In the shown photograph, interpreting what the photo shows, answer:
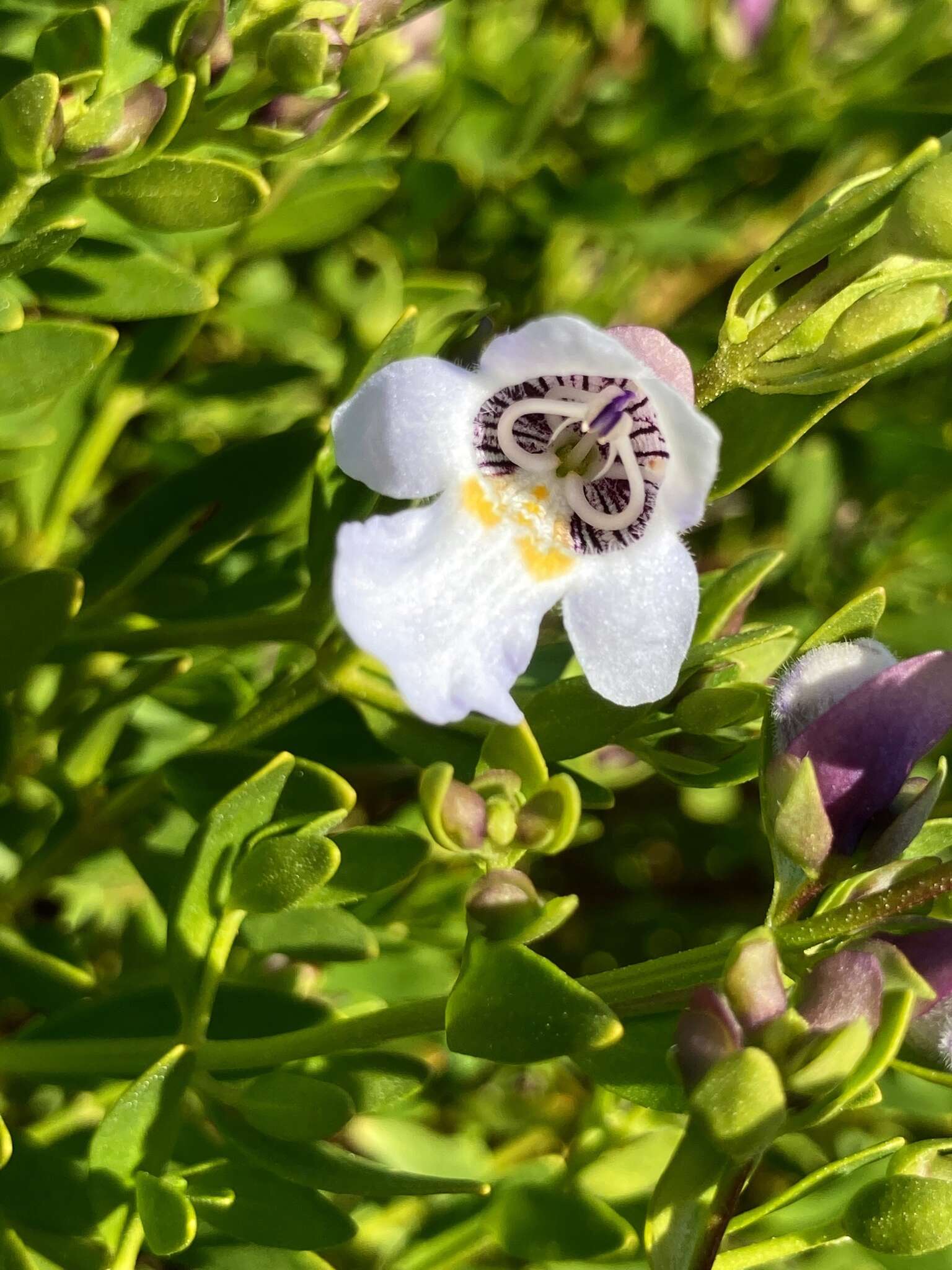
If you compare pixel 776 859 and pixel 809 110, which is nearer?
pixel 776 859

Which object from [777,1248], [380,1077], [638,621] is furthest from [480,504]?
[777,1248]

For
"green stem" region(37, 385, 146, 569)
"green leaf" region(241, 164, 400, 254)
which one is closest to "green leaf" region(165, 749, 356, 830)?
"green stem" region(37, 385, 146, 569)

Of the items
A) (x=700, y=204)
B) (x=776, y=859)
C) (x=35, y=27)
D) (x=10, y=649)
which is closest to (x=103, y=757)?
(x=10, y=649)

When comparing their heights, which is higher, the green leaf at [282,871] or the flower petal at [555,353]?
the flower petal at [555,353]

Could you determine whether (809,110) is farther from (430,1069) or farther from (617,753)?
(430,1069)

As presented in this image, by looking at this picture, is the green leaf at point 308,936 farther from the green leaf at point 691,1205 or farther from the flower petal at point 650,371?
the flower petal at point 650,371

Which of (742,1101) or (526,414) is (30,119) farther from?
(742,1101)

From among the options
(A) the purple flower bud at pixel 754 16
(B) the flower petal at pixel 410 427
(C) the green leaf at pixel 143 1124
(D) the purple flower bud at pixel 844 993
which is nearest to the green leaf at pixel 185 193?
(B) the flower petal at pixel 410 427
